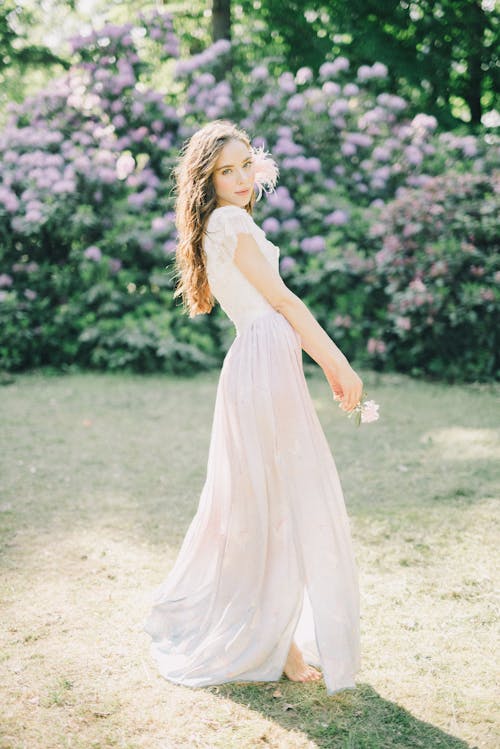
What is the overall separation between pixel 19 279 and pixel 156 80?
4.53 metres

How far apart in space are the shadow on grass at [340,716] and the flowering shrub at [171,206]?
524 cm

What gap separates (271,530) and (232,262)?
0.89m

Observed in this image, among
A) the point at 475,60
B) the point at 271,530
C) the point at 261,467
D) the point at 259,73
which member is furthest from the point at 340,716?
the point at 475,60

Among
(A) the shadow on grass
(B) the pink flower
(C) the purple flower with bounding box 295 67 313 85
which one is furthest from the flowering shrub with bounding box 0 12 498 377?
(A) the shadow on grass

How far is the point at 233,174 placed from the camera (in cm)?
253

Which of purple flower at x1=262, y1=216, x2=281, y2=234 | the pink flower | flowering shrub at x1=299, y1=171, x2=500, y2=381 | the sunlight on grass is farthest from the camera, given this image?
purple flower at x1=262, y1=216, x2=281, y2=234

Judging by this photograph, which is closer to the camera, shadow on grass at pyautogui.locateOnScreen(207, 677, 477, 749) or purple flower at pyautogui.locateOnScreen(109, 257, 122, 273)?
shadow on grass at pyautogui.locateOnScreen(207, 677, 477, 749)

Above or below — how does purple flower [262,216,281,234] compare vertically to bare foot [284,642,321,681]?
above

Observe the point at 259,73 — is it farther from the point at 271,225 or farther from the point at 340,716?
the point at 340,716

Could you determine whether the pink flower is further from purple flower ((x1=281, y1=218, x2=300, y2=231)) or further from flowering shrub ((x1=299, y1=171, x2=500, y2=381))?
purple flower ((x1=281, y1=218, x2=300, y2=231))

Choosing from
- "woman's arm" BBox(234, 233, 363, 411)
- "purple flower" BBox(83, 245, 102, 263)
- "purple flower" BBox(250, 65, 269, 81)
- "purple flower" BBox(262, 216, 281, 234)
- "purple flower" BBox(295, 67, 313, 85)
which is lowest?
"woman's arm" BBox(234, 233, 363, 411)

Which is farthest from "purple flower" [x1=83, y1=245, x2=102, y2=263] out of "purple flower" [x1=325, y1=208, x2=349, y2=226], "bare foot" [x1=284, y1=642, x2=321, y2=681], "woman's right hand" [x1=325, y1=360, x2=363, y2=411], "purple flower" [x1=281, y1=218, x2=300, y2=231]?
"bare foot" [x1=284, y1=642, x2=321, y2=681]

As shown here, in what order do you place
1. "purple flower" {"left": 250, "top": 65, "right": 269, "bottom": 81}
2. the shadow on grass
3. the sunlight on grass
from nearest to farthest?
the shadow on grass
the sunlight on grass
"purple flower" {"left": 250, "top": 65, "right": 269, "bottom": 81}

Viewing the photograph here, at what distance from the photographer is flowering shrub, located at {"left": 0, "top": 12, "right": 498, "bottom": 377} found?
797 centimetres
